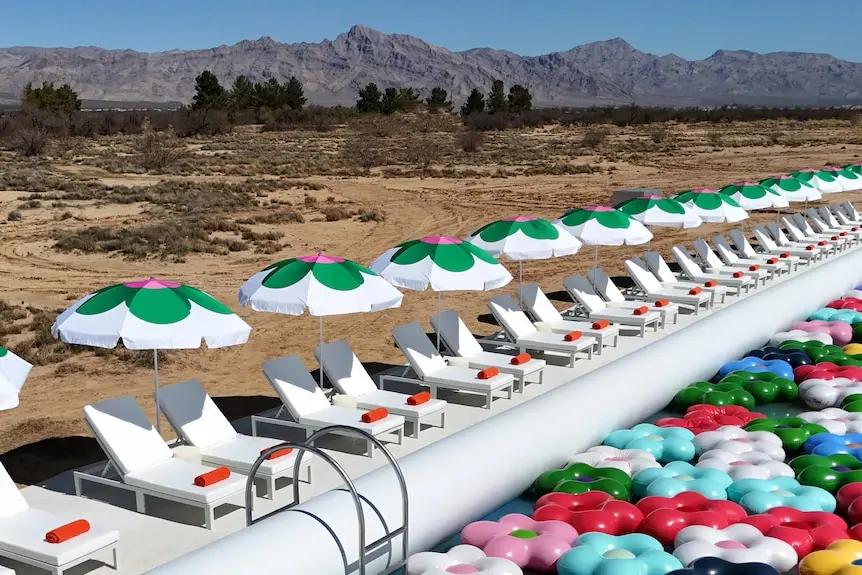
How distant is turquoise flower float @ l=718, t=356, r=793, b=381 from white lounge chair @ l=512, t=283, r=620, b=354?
1330mm

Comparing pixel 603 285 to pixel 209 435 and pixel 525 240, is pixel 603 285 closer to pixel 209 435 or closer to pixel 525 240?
pixel 525 240

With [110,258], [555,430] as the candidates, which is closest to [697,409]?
[555,430]

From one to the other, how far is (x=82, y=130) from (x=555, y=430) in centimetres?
5299

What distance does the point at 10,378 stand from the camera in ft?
19.8

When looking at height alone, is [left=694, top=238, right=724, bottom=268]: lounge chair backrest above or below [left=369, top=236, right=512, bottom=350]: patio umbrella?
below

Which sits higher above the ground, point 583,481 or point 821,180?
point 821,180

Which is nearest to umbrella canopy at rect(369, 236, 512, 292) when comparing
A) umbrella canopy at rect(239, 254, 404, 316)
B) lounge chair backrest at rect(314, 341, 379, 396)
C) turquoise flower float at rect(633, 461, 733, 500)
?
umbrella canopy at rect(239, 254, 404, 316)

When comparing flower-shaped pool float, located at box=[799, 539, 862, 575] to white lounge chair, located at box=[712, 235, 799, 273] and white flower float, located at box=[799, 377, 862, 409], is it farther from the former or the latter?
white lounge chair, located at box=[712, 235, 799, 273]

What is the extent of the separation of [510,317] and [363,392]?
2.57 metres

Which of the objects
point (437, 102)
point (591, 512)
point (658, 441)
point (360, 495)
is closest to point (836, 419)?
point (658, 441)

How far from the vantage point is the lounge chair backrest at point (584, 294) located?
12039 mm

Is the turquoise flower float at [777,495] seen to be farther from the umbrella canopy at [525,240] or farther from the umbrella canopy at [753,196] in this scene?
the umbrella canopy at [753,196]

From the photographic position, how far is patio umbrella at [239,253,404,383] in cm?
791

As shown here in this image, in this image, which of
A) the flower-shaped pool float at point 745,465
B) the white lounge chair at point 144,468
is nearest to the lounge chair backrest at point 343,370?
the white lounge chair at point 144,468
